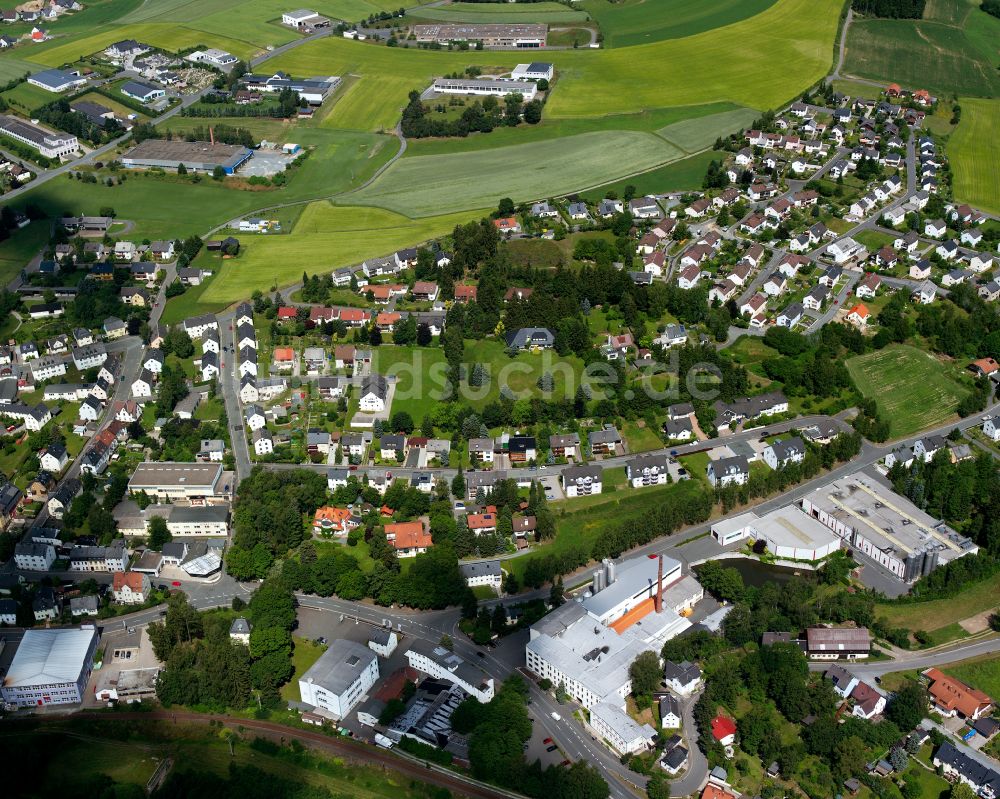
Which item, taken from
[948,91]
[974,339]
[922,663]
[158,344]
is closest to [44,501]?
[158,344]

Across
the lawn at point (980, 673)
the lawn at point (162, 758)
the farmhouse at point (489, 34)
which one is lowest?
the lawn at point (162, 758)

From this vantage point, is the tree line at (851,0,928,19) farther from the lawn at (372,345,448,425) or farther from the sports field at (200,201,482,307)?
the lawn at (372,345,448,425)

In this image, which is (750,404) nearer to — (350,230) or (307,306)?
(307,306)

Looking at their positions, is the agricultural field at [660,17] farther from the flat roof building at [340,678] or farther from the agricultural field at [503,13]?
the flat roof building at [340,678]

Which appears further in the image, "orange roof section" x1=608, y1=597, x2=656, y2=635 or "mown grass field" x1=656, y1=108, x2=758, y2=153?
"mown grass field" x1=656, y1=108, x2=758, y2=153

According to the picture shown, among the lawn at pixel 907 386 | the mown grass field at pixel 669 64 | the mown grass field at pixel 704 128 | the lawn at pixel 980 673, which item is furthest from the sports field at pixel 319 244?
the lawn at pixel 980 673

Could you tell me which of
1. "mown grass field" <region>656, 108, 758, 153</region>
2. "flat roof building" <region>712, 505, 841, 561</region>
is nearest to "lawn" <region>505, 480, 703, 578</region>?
"flat roof building" <region>712, 505, 841, 561</region>
